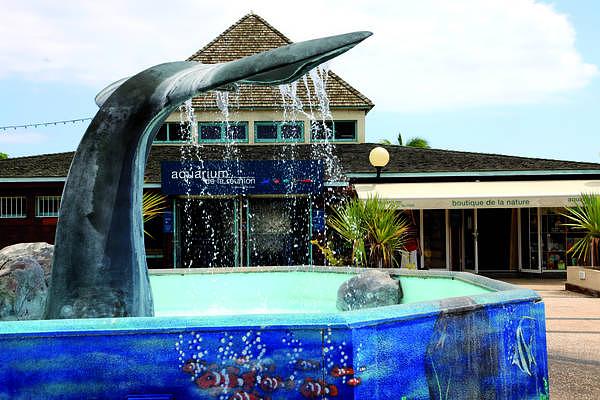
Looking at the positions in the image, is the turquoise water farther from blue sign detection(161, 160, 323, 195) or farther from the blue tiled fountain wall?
blue sign detection(161, 160, 323, 195)

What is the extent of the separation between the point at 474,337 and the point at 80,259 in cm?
311

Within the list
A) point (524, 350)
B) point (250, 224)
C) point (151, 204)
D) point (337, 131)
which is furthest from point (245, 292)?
point (337, 131)

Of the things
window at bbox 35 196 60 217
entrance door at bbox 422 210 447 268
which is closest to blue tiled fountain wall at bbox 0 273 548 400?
entrance door at bbox 422 210 447 268

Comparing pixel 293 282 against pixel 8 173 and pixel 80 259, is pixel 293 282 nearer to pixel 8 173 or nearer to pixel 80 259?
pixel 80 259

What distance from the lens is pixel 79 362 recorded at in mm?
3684

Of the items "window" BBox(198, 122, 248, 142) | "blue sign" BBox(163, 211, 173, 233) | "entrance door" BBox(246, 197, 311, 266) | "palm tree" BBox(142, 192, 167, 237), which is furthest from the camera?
"window" BBox(198, 122, 248, 142)

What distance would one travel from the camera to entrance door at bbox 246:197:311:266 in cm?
1947

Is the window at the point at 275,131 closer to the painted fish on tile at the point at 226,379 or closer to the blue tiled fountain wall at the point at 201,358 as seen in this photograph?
the blue tiled fountain wall at the point at 201,358

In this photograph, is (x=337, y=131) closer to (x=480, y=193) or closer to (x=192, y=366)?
(x=480, y=193)

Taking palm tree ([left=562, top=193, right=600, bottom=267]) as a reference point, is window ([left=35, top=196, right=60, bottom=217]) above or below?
above

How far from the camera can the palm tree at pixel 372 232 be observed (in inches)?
542

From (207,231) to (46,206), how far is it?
513 centimetres

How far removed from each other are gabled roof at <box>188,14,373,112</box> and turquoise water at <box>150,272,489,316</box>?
12.6m

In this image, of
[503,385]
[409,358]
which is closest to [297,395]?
[409,358]
